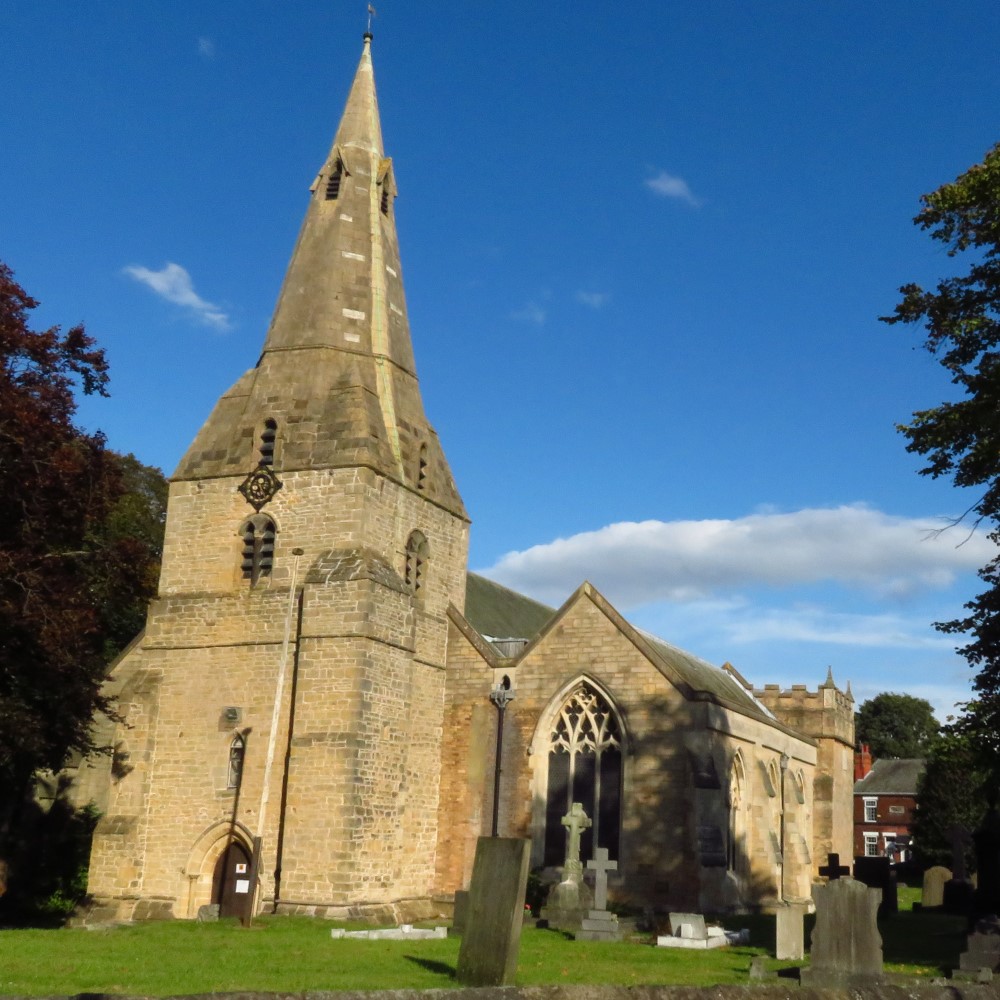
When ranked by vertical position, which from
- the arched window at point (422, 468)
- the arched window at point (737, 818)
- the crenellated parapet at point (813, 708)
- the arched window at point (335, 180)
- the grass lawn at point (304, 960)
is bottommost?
the grass lawn at point (304, 960)

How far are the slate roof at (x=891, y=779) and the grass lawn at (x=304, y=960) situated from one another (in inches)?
2228

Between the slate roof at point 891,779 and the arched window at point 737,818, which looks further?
the slate roof at point 891,779

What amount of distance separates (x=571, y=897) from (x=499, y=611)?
1624 centimetres

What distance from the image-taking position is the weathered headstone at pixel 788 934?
17.6 metres

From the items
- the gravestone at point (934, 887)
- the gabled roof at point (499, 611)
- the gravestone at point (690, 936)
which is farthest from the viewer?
the gabled roof at point (499, 611)

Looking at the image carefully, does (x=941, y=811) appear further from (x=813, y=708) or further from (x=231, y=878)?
(x=231, y=878)

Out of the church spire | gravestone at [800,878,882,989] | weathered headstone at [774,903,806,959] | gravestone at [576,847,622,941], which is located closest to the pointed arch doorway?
gravestone at [576,847,622,941]

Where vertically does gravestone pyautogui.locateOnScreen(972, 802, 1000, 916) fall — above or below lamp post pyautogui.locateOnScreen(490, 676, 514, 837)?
below

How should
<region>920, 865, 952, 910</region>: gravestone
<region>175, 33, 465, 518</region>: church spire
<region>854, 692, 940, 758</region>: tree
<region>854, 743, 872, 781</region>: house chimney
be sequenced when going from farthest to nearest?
1. <region>854, 692, 940, 758</region>: tree
2. <region>854, 743, 872, 781</region>: house chimney
3. <region>920, 865, 952, 910</region>: gravestone
4. <region>175, 33, 465, 518</region>: church spire

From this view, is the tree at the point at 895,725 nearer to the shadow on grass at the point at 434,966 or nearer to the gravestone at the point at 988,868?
the gravestone at the point at 988,868

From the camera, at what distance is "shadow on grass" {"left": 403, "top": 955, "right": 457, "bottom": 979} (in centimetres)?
1477

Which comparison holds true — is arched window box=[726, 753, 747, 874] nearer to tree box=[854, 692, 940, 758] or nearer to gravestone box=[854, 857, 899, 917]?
gravestone box=[854, 857, 899, 917]

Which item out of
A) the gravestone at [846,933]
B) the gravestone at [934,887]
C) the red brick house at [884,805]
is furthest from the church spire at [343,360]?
the red brick house at [884,805]

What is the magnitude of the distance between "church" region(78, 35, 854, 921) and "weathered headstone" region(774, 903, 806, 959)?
23.6 ft
